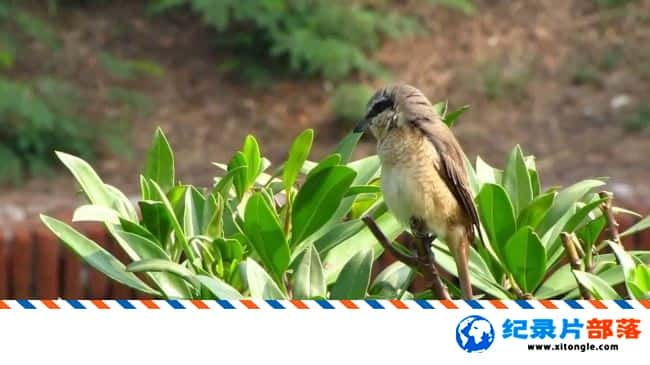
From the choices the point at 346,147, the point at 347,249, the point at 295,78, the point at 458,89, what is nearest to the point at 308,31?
the point at 295,78

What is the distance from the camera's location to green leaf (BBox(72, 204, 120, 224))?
2.36 meters

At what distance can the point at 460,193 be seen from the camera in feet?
8.62

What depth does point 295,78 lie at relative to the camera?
11.1 metres

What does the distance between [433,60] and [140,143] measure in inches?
111

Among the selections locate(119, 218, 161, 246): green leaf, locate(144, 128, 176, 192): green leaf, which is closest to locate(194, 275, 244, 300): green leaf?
locate(119, 218, 161, 246): green leaf

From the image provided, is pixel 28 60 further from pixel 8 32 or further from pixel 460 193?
pixel 460 193

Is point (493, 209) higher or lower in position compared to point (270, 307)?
higher

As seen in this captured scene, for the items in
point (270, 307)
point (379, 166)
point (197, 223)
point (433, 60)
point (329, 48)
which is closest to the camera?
point (270, 307)

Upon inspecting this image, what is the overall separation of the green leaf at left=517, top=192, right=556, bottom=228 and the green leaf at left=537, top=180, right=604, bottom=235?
2 cm

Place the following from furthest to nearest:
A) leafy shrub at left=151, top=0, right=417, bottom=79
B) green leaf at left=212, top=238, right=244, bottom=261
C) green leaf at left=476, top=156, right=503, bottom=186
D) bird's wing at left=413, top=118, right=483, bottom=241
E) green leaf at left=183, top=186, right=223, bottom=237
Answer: leafy shrub at left=151, top=0, right=417, bottom=79 → green leaf at left=476, top=156, right=503, bottom=186 → bird's wing at left=413, top=118, right=483, bottom=241 → green leaf at left=183, top=186, right=223, bottom=237 → green leaf at left=212, top=238, right=244, bottom=261

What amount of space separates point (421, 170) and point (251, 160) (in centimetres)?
38

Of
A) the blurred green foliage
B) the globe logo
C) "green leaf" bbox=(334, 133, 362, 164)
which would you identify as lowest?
the globe logo

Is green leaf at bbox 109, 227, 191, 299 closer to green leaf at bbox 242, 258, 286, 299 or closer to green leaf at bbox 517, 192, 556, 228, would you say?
green leaf at bbox 242, 258, 286, 299

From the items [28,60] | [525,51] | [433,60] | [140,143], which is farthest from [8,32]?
[525,51]
